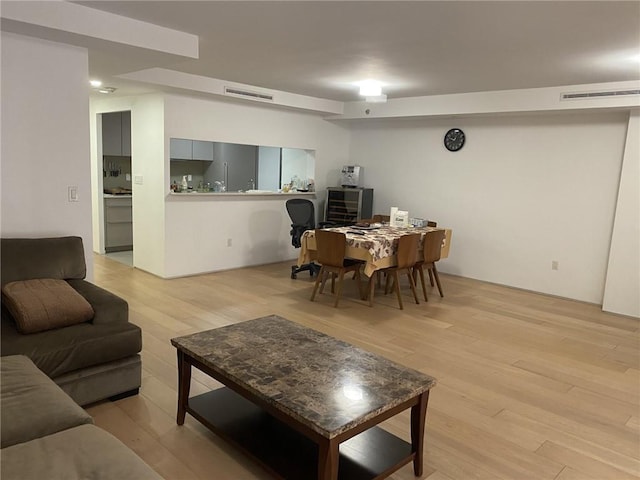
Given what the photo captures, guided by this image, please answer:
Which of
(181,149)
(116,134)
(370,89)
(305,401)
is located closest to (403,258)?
(370,89)

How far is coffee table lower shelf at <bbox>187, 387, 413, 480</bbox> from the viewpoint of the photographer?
210 centimetres

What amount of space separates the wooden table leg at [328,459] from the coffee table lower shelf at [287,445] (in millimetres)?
263

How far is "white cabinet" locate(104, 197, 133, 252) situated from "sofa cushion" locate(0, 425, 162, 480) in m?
5.83

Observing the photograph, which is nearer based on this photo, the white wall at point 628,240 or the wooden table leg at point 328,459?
the wooden table leg at point 328,459

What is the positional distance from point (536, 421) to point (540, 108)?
3.67 m

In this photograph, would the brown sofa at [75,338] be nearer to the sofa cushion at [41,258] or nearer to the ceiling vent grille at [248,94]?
the sofa cushion at [41,258]

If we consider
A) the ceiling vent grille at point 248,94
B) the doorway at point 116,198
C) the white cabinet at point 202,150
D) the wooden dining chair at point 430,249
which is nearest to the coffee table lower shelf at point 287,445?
the wooden dining chair at point 430,249

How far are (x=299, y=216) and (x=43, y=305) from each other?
12.7 feet

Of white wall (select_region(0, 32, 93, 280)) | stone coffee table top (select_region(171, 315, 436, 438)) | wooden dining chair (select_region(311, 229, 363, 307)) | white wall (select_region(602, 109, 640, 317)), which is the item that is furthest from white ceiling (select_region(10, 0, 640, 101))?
stone coffee table top (select_region(171, 315, 436, 438))

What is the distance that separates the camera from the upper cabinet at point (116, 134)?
7012 mm

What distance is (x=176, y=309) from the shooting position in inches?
180

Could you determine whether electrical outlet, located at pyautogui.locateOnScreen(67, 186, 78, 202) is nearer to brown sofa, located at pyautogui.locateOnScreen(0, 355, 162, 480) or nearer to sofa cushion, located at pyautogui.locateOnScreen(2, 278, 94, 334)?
sofa cushion, located at pyautogui.locateOnScreen(2, 278, 94, 334)

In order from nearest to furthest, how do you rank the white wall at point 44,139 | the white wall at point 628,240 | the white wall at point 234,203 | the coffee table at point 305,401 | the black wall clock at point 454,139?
the coffee table at point 305,401 < the white wall at point 44,139 < the white wall at point 628,240 < the white wall at point 234,203 < the black wall clock at point 454,139

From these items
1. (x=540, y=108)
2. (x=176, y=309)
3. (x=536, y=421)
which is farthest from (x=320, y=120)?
(x=536, y=421)
